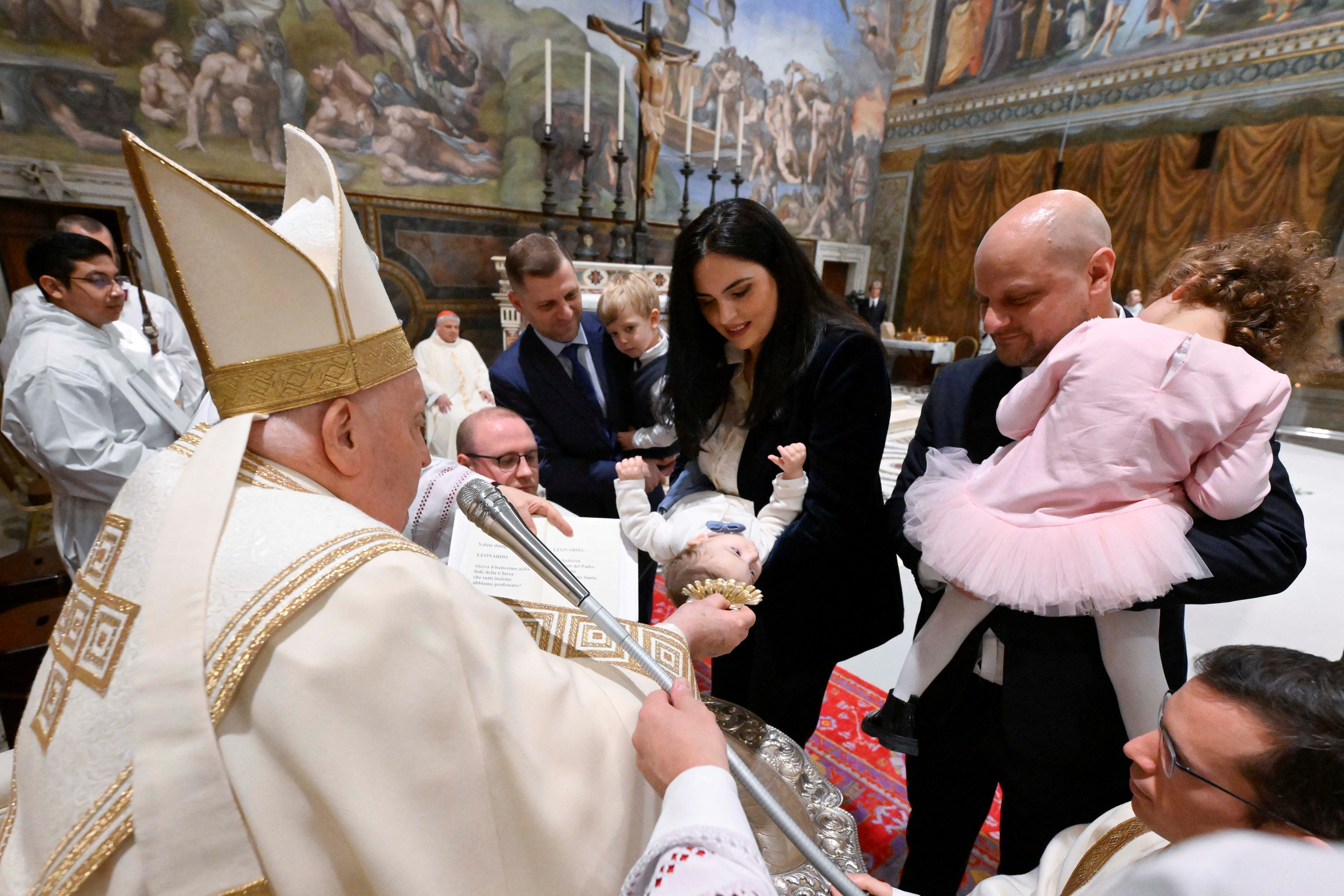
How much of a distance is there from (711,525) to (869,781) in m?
1.52

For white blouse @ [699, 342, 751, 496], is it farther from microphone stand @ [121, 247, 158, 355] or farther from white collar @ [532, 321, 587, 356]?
microphone stand @ [121, 247, 158, 355]

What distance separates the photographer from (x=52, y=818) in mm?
747

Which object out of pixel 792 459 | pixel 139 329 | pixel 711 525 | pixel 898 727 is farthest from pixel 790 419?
pixel 139 329

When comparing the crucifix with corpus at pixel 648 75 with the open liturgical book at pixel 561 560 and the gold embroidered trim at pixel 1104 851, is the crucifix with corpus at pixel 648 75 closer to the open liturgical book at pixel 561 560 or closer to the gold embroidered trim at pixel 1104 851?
the open liturgical book at pixel 561 560

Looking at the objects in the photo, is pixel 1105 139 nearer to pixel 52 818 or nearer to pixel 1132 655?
pixel 1132 655

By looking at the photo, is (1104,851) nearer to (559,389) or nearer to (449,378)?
(559,389)

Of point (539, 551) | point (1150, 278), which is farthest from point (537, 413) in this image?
point (1150, 278)

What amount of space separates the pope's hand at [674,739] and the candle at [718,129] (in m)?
7.13

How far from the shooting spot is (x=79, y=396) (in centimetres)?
276

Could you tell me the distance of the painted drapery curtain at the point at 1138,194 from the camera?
851 centimetres

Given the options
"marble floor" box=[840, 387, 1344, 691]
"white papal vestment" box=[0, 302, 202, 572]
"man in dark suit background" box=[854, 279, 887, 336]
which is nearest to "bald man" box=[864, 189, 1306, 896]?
"marble floor" box=[840, 387, 1344, 691]

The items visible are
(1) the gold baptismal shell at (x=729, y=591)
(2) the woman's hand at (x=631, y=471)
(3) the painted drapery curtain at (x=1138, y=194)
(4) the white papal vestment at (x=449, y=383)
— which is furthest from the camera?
(3) the painted drapery curtain at (x=1138, y=194)

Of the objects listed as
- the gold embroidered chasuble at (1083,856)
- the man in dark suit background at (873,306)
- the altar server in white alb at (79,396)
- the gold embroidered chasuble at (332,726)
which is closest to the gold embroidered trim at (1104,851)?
the gold embroidered chasuble at (1083,856)

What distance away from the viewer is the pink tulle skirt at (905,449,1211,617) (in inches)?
48.3
